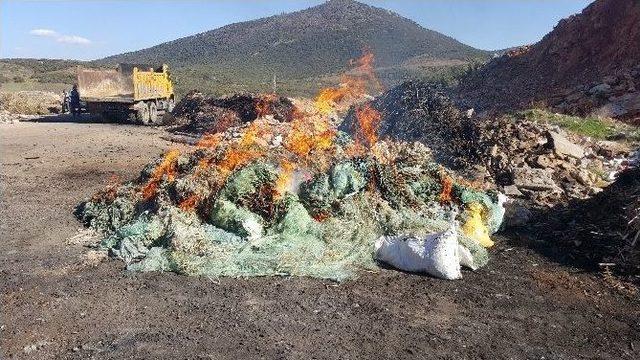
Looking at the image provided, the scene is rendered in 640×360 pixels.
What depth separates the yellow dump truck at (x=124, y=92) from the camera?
61.9 ft

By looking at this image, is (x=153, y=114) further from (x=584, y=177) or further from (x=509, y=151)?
(x=584, y=177)

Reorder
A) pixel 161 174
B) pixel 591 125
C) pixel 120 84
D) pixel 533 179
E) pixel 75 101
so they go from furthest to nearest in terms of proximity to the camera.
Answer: pixel 75 101, pixel 120 84, pixel 591 125, pixel 533 179, pixel 161 174

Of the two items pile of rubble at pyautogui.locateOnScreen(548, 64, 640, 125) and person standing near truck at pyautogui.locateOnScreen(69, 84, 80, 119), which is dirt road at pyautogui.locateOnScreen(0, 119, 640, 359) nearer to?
pile of rubble at pyautogui.locateOnScreen(548, 64, 640, 125)

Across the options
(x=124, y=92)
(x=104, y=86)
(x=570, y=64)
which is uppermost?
(x=570, y=64)

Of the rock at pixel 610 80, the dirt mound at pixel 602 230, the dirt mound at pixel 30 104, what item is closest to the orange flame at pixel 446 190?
the dirt mound at pixel 602 230

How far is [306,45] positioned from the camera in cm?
8338

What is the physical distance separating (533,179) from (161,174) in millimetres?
6512

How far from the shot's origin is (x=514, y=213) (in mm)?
8086

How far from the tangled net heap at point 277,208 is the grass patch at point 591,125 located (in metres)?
7.68

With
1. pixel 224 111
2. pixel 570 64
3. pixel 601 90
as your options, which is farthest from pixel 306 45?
pixel 601 90

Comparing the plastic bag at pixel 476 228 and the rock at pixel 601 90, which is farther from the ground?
the rock at pixel 601 90

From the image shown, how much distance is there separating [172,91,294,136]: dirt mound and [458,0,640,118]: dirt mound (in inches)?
365

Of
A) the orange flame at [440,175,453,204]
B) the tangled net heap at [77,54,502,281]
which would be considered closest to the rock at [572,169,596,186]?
the tangled net heap at [77,54,502,281]

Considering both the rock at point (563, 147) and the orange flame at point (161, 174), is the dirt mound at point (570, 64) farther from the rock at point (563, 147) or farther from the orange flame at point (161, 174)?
the orange flame at point (161, 174)
